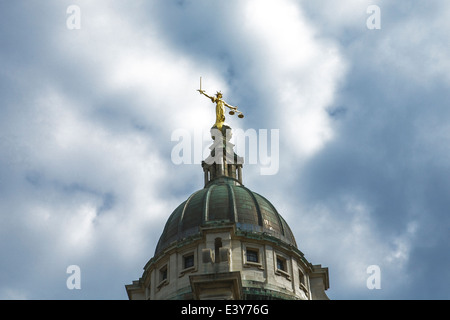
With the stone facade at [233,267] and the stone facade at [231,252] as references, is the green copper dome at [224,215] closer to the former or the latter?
the stone facade at [231,252]

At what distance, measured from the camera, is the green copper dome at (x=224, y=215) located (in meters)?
72.5

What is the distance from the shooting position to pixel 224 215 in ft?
240

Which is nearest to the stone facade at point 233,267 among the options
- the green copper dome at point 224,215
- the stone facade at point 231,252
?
the stone facade at point 231,252

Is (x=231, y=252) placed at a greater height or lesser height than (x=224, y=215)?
lesser

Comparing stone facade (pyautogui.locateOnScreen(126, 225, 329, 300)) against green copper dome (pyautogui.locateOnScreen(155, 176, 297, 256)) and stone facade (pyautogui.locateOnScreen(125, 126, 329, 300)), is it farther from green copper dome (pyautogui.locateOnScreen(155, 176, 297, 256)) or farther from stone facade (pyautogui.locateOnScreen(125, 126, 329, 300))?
green copper dome (pyautogui.locateOnScreen(155, 176, 297, 256))

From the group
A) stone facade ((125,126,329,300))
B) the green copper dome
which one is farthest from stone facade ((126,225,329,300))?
the green copper dome

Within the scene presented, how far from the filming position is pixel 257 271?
68.9m

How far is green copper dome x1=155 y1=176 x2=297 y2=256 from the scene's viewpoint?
238 feet

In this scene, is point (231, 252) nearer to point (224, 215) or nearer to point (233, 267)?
point (233, 267)

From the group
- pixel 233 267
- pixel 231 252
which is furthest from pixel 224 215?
pixel 233 267
